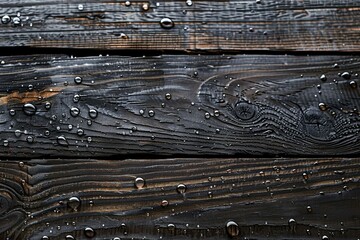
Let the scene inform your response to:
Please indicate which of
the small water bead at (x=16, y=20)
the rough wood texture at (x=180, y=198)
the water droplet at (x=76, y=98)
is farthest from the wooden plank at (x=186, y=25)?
the rough wood texture at (x=180, y=198)

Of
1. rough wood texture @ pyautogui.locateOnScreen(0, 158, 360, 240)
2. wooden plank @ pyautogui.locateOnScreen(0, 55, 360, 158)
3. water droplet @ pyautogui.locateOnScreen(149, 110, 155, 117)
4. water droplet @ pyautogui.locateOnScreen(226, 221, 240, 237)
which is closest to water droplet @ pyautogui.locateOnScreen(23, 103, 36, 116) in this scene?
wooden plank @ pyautogui.locateOnScreen(0, 55, 360, 158)

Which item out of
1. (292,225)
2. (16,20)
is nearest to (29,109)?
(16,20)

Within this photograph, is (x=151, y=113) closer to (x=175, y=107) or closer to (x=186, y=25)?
(x=175, y=107)

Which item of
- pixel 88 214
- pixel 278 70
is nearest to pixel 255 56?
pixel 278 70

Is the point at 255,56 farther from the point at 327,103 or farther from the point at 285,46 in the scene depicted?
the point at 327,103

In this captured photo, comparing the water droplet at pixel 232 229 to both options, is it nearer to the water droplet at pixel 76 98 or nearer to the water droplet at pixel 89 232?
the water droplet at pixel 89 232
